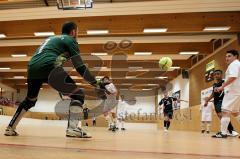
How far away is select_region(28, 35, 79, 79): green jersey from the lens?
436 cm

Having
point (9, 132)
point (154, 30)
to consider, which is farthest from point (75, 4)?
point (9, 132)

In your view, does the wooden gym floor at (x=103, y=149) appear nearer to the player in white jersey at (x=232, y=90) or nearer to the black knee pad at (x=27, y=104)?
the black knee pad at (x=27, y=104)

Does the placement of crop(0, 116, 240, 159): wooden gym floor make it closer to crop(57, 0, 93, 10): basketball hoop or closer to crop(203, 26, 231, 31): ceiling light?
crop(57, 0, 93, 10): basketball hoop

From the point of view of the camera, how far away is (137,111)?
35.8 metres

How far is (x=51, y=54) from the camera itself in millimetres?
4410

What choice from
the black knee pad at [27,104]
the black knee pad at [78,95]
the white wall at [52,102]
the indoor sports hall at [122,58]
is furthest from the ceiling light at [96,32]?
the white wall at [52,102]

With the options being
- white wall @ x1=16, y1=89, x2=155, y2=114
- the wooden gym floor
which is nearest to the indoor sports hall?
the wooden gym floor

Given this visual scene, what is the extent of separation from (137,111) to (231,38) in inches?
871

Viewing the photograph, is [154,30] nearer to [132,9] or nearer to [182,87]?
[132,9]

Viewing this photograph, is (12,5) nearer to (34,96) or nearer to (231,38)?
(34,96)

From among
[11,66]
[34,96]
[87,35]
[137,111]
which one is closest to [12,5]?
[87,35]

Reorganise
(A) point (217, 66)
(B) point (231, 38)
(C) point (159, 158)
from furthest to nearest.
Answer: (A) point (217, 66)
(B) point (231, 38)
(C) point (159, 158)

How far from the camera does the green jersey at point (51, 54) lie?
4363 millimetres

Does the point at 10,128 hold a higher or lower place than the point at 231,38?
lower
